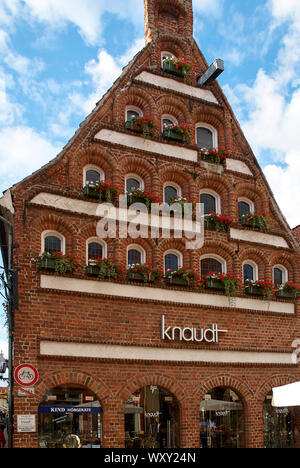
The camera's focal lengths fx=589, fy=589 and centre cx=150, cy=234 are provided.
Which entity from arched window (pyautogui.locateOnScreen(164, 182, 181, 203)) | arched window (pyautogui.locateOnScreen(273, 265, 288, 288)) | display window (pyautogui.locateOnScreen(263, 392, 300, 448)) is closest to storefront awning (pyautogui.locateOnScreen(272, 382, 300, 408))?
display window (pyautogui.locateOnScreen(263, 392, 300, 448))

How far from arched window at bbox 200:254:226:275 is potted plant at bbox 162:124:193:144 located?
441 cm

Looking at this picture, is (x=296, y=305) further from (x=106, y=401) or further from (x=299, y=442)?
(x=106, y=401)

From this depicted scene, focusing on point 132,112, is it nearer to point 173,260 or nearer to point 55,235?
point 173,260

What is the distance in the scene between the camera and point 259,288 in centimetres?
2122

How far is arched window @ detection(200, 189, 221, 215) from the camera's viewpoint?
869 inches

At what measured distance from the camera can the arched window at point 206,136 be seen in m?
22.9

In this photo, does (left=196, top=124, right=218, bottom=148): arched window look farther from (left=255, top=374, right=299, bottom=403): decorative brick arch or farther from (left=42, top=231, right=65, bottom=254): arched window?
(left=255, top=374, right=299, bottom=403): decorative brick arch

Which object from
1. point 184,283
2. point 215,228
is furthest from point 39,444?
point 215,228

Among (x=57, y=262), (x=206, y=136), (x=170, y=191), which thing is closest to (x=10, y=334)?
(x=57, y=262)

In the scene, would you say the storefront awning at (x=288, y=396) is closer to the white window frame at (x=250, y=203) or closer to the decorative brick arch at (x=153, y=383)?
the decorative brick arch at (x=153, y=383)

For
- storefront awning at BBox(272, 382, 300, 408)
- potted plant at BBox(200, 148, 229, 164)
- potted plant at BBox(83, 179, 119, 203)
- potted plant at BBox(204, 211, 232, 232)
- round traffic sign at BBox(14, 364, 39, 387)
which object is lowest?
storefront awning at BBox(272, 382, 300, 408)

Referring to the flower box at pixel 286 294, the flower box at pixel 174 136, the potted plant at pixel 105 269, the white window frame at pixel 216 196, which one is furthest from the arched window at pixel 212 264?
the flower box at pixel 174 136

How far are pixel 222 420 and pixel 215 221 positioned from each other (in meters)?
6.88

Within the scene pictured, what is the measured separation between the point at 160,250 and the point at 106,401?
208 inches
